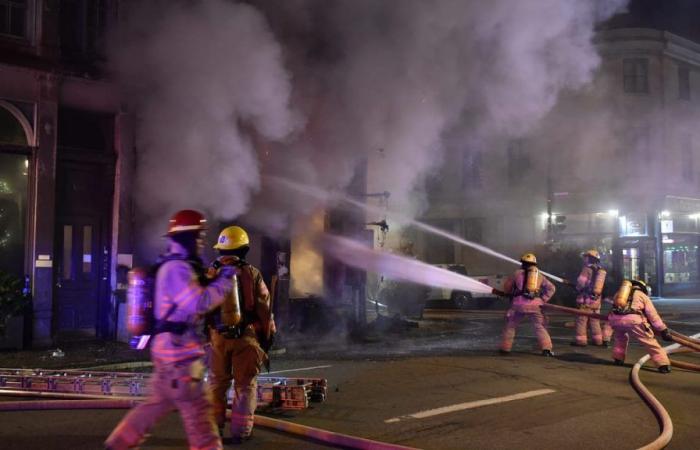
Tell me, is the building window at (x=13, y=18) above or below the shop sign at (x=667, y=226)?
above

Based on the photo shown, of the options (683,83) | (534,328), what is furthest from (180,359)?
(683,83)

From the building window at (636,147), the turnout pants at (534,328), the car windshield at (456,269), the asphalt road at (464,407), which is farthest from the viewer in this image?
the building window at (636,147)

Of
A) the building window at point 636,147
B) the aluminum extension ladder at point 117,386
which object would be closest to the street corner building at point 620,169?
the building window at point 636,147

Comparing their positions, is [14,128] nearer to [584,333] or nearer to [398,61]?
[398,61]

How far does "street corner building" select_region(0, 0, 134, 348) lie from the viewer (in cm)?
1023

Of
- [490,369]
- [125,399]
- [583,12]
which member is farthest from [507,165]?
[125,399]

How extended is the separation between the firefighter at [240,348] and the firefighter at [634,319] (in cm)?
565

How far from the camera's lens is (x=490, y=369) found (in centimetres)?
812

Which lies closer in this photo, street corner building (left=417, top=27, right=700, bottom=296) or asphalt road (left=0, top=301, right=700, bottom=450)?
asphalt road (left=0, top=301, right=700, bottom=450)

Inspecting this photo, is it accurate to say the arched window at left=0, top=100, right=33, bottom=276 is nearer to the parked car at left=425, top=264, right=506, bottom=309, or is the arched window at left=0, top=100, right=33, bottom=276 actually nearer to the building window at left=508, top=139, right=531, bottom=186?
the parked car at left=425, top=264, right=506, bottom=309

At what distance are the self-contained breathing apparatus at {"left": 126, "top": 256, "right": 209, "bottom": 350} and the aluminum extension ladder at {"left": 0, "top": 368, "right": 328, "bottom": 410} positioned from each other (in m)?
2.15

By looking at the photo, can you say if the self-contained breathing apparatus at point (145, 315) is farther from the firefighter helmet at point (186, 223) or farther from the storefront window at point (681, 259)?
the storefront window at point (681, 259)

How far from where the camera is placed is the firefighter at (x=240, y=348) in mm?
4695

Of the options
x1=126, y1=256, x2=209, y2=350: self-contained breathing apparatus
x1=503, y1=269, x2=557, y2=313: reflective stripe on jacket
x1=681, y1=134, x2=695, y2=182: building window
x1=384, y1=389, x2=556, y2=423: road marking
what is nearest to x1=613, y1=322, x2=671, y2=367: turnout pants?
x1=503, y1=269, x2=557, y2=313: reflective stripe on jacket
